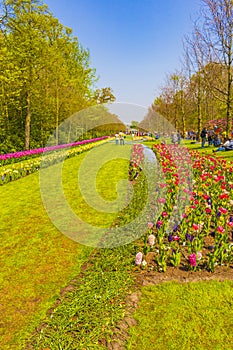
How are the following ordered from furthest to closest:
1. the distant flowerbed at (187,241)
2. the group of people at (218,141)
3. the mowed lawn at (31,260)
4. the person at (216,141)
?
the person at (216,141) < the group of people at (218,141) < the distant flowerbed at (187,241) < the mowed lawn at (31,260)

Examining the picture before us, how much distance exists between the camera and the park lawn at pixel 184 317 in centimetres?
271

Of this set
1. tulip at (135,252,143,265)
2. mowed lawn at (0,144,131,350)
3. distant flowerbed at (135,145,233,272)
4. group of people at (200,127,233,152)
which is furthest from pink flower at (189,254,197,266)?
group of people at (200,127,233,152)

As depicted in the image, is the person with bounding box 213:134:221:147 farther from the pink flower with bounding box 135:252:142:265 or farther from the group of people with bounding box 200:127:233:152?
the pink flower with bounding box 135:252:142:265

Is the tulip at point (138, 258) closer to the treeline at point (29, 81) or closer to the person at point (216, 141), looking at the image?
the treeline at point (29, 81)

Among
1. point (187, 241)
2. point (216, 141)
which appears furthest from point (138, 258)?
point (216, 141)

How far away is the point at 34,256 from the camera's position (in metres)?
4.59

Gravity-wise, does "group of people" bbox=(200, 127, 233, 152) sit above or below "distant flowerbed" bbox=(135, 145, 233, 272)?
above

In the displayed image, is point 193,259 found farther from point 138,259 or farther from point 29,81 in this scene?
point 29,81

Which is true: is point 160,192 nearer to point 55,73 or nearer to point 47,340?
point 47,340

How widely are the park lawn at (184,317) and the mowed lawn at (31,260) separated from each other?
4.07 ft

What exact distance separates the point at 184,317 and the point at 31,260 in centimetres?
270

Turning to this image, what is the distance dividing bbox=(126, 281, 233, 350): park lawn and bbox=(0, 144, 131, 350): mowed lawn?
124 cm

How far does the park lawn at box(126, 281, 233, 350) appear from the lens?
2.71 meters

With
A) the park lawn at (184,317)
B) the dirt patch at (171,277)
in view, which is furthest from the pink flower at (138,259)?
the park lawn at (184,317)
